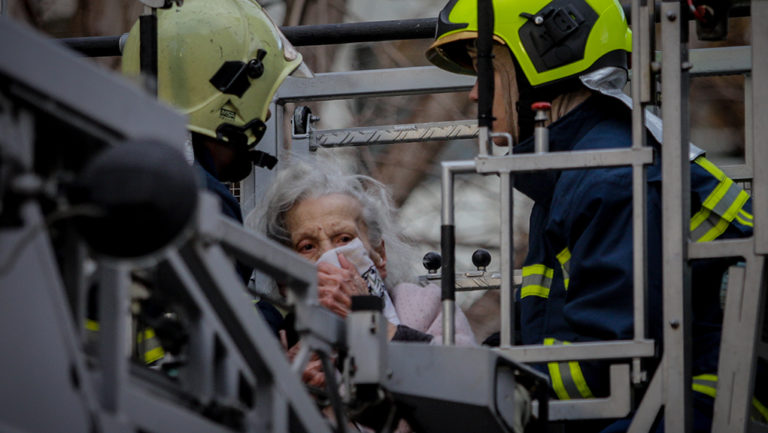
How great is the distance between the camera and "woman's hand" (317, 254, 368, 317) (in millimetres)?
4141

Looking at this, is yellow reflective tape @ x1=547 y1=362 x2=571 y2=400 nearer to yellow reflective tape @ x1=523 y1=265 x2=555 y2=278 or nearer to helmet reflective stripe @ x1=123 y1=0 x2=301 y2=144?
yellow reflective tape @ x1=523 y1=265 x2=555 y2=278

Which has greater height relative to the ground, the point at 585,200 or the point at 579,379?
the point at 585,200

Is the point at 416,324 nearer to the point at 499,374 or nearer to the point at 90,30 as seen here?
the point at 499,374

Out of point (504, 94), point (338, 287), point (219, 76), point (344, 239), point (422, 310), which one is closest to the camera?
point (338, 287)

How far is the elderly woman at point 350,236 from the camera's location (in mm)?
4371

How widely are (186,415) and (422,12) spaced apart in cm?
1037

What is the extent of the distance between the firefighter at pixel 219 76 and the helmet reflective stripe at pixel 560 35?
3.45ft

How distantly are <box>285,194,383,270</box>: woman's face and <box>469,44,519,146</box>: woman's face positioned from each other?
0.61 meters

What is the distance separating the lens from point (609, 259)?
3730mm

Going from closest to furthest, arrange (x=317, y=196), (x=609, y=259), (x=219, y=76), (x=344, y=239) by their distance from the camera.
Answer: (x=609, y=259) < (x=344, y=239) < (x=317, y=196) < (x=219, y=76)

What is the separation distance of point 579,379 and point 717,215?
0.65 metres

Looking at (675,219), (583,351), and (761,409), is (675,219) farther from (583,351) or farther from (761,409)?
(761,409)

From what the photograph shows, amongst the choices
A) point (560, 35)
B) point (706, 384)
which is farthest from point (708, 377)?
point (560, 35)

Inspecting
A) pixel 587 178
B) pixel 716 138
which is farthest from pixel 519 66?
pixel 716 138
